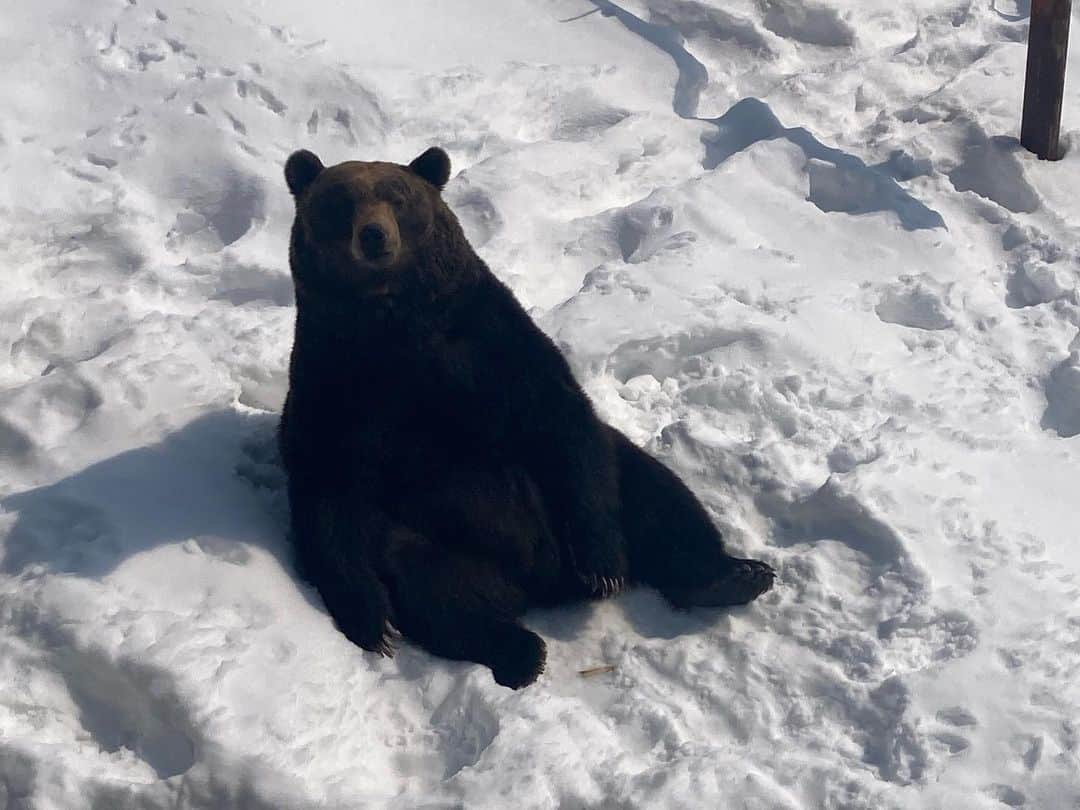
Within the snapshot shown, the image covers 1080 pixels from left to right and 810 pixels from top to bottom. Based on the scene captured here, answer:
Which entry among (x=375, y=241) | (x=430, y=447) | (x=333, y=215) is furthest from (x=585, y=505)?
(x=333, y=215)

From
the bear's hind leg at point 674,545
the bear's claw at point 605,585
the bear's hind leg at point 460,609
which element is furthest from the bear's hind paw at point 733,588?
the bear's hind leg at point 460,609

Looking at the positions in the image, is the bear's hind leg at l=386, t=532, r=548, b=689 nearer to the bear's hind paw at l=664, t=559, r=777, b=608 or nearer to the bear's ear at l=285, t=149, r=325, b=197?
Answer: the bear's hind paw at l=664, t=559, r=777, b=608

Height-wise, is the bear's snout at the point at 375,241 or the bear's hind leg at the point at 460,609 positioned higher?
the bear's snout at the point at 375,241

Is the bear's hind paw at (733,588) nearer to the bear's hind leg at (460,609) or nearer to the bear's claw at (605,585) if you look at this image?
the bear's claw at (605,585)

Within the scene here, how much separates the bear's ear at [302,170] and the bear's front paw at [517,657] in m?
1.65

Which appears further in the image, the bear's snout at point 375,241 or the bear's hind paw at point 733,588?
the bear's hind paw at point 733,588

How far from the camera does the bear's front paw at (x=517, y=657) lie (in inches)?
173

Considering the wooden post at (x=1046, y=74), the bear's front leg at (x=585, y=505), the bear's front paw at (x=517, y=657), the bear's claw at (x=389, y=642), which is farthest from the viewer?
the wooden post at (x=1046, y=74)

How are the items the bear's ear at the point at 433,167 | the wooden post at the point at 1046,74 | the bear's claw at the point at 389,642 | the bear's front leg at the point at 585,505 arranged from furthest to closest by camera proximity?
1. the wooden post at the point at 1046,74
2. the bear's ear at the point at 433,167
3. the bear's front leg at the point at 585,505
4. the bear's claw at the point at 389,642

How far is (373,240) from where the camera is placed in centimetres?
449

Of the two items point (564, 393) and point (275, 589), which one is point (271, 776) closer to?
point (275, 589)

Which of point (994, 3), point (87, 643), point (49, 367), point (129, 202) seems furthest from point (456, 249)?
point (994, 3)

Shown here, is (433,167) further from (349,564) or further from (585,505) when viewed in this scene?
(349,564)

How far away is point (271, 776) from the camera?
12.9ft
